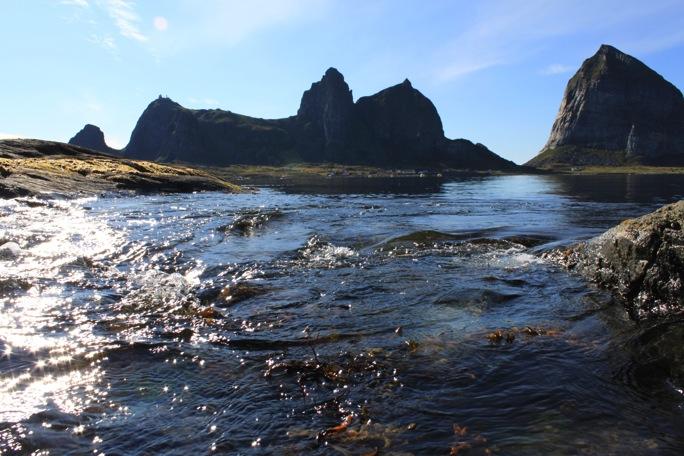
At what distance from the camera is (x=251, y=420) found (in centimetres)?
621

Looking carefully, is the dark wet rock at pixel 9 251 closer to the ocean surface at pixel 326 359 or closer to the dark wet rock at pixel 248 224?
the ocean surface at pixel 326 359

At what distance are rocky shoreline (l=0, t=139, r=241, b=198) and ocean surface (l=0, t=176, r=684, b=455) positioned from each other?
28.2 m

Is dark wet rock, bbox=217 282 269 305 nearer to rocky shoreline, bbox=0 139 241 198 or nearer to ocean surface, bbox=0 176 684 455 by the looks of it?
ocean surface, bbox=0 176 684 455

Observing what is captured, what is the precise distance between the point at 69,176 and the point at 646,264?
51.2m

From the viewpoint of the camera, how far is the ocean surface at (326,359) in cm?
582

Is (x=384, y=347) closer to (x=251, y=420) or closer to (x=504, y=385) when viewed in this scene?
(x=504, y=385)

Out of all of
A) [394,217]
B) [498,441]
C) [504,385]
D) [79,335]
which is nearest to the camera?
[498,441]

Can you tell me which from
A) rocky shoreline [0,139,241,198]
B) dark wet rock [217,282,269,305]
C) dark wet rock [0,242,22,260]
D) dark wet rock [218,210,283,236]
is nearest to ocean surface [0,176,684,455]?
dark wet rock [217,282,269,305]

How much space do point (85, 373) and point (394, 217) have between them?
25.6m

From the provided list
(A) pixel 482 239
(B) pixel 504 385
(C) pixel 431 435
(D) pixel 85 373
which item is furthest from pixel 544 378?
(A) pixel 482 239

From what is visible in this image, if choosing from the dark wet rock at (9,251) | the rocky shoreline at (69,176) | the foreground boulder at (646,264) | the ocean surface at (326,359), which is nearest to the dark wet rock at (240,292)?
the ocean surface at (326,359)

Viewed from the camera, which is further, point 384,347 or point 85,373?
point 384,347

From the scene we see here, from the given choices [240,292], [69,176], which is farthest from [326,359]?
[69,176]

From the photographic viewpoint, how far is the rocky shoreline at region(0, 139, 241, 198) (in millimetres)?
40719
